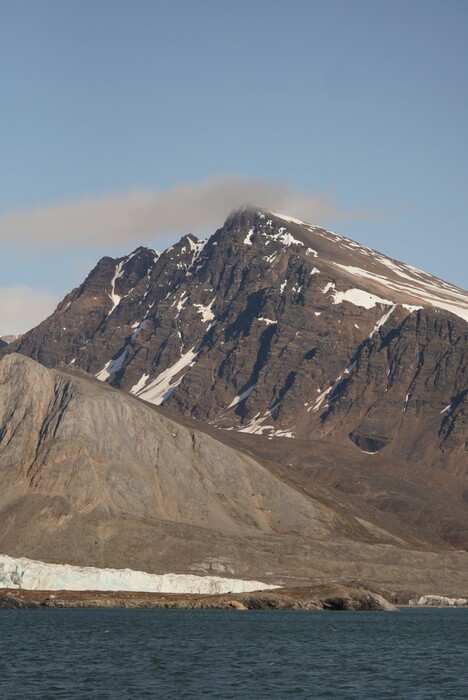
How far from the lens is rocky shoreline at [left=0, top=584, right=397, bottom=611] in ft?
611

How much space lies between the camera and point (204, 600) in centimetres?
19162

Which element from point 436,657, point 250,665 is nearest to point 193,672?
point 250,665

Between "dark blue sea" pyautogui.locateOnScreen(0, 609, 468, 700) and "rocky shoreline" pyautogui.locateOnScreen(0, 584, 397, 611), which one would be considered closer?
"dark blue sea" pyautogui.locateOnScreen(0, 609, 468, 700)

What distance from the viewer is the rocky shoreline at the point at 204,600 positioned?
18612 centimetres

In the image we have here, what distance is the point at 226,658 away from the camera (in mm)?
101875

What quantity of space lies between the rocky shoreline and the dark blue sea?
2434cm

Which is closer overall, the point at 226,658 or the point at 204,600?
the point at 226,658

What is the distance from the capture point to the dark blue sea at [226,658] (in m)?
81.3

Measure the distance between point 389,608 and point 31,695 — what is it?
423 ft

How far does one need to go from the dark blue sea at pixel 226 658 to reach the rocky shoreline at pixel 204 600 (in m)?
24.3

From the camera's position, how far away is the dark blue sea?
8131 centimetres

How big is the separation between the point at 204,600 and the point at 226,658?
90.8 meters

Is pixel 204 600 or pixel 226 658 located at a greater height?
pixel 204 600

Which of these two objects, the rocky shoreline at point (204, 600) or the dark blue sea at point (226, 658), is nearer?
the dark blue sea at point (226, 658)
